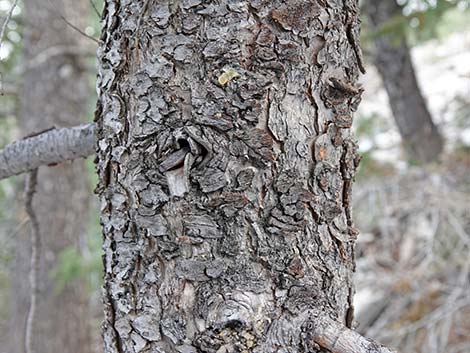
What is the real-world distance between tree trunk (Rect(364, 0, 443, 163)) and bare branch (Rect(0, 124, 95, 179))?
4.03 metres

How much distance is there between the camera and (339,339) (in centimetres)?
93

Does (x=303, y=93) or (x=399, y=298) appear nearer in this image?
(x=303, y=93)

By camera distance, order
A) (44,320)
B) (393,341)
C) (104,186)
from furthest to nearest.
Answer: (44,320) < (393,341) < (104,186)

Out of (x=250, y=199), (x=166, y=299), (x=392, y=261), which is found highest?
(x=392, y=261)

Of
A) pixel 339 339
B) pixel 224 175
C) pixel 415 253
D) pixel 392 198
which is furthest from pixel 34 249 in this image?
pixel 415 253

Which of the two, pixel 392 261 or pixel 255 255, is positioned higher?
pixel 392 261

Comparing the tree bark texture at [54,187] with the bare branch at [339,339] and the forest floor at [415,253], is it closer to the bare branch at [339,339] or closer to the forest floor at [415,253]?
the forest floor at [415,253]

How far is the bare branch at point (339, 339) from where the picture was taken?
90 centimetres

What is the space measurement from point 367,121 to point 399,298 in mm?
1948

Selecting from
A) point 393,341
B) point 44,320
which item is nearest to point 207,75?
point 393,341

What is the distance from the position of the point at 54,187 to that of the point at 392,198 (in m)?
2.72

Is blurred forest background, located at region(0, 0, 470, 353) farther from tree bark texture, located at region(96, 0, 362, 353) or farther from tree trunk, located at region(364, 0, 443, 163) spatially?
tree bark texture, located at region(96, 0, 362, 353)

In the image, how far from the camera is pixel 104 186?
1.09 metres

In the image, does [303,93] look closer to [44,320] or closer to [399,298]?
[399,298]
